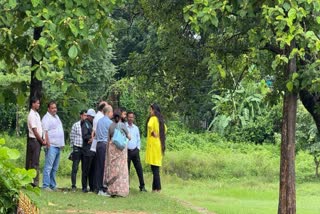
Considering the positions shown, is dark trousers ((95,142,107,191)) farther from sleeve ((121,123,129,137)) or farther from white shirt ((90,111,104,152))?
sleeve ((121,123,129,137))

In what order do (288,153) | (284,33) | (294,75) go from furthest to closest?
(288,153), (294,75), (284,33)

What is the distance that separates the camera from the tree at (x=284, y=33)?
7.84 metres

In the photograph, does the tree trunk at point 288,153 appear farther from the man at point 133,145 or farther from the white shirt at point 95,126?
the man at point 133,145

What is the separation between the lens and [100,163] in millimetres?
13414

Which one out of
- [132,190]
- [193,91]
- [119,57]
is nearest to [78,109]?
[193,91]

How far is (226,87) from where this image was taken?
468 inches

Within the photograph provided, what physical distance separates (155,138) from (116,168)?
139 cm

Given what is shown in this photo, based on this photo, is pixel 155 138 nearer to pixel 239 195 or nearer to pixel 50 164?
pixel 50 164

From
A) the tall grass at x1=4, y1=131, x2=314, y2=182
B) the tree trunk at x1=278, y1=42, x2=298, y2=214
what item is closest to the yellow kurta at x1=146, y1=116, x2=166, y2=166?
the tree trunk at x1=278, y1=42, x2=298, y2=214

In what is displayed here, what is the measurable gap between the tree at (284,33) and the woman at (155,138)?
355 cm

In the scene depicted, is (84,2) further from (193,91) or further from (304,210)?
(304,210)

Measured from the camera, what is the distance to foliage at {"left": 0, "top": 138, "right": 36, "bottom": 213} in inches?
157

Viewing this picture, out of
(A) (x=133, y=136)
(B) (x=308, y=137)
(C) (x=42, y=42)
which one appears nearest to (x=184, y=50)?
(A) (x=133, y=136)

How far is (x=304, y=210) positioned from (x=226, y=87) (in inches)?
166
